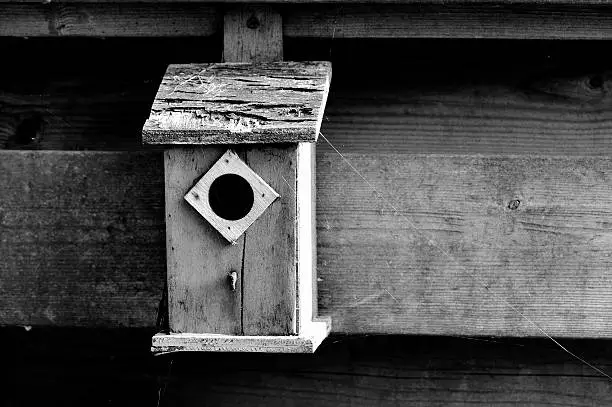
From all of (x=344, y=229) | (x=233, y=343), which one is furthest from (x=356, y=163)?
(x=233, y=343)

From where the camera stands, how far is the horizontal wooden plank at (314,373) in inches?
70.5

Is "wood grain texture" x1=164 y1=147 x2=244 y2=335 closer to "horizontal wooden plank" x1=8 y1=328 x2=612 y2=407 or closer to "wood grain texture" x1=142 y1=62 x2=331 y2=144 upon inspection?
"wood grain texture" x1=142 y1=62 x2=331 y2=144

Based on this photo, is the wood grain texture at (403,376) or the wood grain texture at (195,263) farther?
the wood grain texture at (403,376)

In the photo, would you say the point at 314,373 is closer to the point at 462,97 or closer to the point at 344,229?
the point at 344,229

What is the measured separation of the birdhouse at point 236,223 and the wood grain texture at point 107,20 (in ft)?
0.55

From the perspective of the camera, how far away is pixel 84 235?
5.43 feet

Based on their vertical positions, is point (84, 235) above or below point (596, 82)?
below

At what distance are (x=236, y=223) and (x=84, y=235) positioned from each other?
321 mm

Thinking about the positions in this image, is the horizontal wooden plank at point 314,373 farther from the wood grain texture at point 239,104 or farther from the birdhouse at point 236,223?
the wood grain texture at point 239,104

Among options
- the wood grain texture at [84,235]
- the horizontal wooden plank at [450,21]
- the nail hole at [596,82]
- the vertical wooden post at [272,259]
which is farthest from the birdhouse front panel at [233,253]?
the nail hole at [596,82]

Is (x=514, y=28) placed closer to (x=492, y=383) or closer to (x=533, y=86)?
(x=533, y=86)

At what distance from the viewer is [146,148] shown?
179cm

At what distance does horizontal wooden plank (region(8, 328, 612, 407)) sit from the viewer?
70.5 inches

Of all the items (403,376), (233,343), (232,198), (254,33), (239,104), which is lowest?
(403,376)
